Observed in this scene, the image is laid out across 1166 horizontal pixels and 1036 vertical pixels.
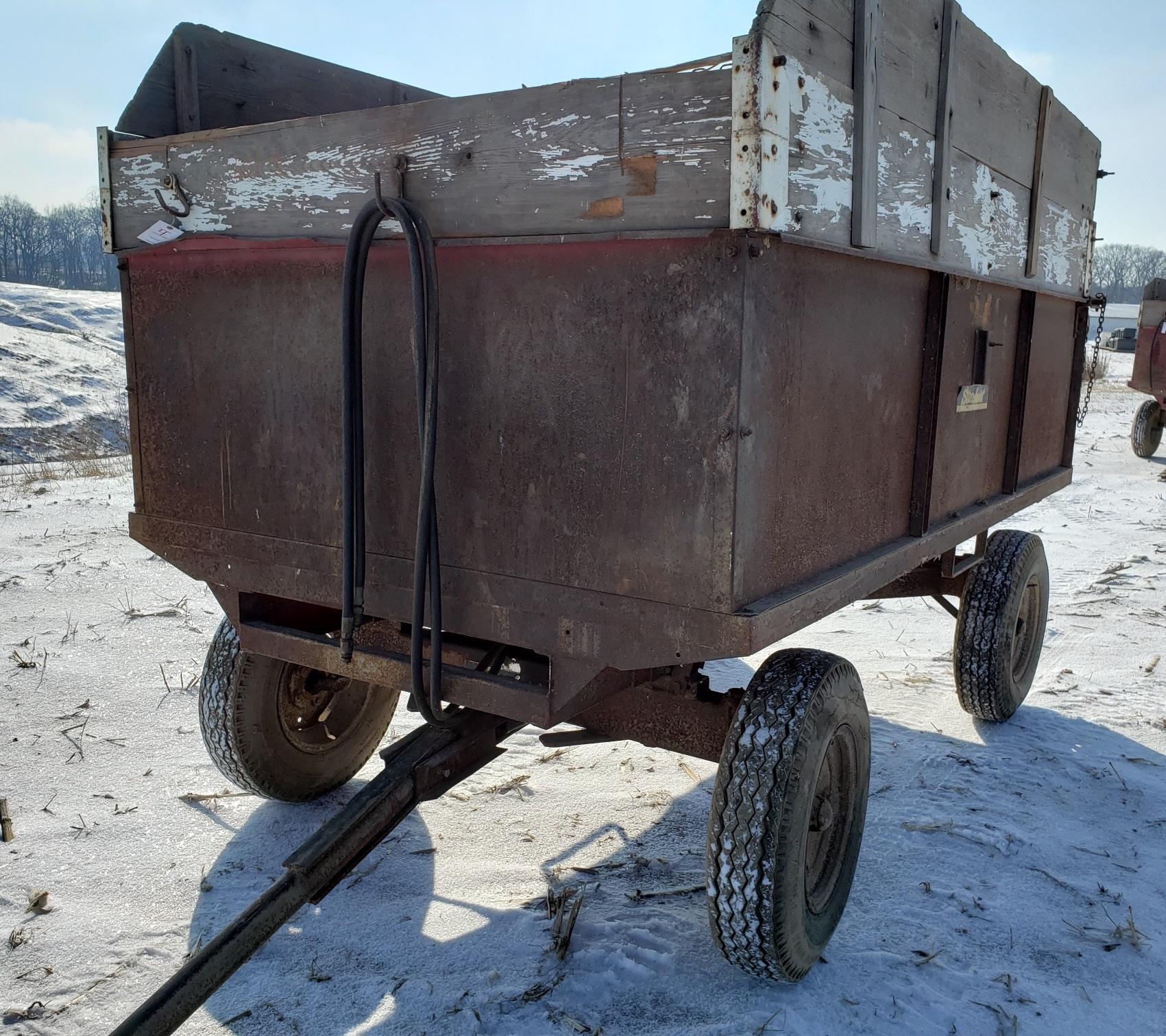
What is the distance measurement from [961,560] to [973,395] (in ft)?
2.84

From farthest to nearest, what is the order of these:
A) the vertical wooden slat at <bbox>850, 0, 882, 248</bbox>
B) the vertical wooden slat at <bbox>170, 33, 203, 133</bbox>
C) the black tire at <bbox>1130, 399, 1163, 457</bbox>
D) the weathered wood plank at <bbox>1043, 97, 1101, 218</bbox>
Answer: the black tire at <bbox>1130, 399, 1163, 457</bbox>
the weathered wood plank at <bbox>1043, 97, 1101, 218</bbox>
the vertical wooden slat at <bbox>170, 33, 203, 133</bbox>
the vertical wooden slat at <bbox>850, 0, 882, 248</bbox>

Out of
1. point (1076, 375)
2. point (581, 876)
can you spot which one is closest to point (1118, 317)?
point (1076, 375)

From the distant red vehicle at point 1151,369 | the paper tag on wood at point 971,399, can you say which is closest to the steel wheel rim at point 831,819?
the paper tag on wood at point 971,399

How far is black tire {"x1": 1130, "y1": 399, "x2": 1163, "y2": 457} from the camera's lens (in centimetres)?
1199

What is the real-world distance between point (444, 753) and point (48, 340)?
18.3m

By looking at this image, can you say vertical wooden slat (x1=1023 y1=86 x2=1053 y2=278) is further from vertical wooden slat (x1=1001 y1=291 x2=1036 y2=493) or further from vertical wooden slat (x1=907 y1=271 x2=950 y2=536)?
vertical wooden slat (x1=907 y1=271 x2=950 y2=536)

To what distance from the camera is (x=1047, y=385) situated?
430 centimetres

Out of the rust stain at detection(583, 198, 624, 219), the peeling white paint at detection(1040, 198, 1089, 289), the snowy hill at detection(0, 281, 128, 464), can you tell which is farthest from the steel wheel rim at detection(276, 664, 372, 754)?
the snowy hill at detection(0, 281, 128, 464)

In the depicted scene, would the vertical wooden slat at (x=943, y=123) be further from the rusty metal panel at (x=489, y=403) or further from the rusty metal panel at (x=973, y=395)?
the rusty metal panel at (x=489, y=403)

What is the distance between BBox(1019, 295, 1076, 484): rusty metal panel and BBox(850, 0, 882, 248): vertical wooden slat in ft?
6.20

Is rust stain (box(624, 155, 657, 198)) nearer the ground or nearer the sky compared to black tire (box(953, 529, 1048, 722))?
nearer the sky

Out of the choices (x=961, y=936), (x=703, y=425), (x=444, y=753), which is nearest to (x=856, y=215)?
(x=703, y=425)

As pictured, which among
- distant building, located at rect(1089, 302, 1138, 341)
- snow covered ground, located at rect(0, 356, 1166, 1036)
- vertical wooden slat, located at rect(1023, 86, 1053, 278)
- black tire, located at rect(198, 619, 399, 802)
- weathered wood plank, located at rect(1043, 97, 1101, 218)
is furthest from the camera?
distant building, located at rect(1089, 302, 1138, 341)

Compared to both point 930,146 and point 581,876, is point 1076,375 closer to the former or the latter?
point 930,146
